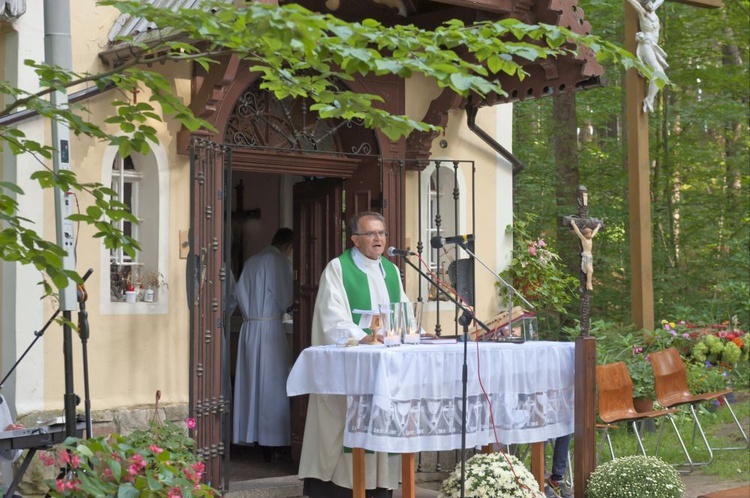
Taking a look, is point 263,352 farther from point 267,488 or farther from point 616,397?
point 616,397

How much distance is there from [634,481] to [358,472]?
187cm

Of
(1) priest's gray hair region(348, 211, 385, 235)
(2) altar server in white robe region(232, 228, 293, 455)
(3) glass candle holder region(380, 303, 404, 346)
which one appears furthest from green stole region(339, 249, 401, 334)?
(2) altar server in white robe region(232, 228, 293, 455)

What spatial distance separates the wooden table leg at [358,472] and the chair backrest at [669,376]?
3540mm

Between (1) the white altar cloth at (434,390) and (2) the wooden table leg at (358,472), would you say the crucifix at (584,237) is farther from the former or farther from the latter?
(2) the wooden table leg at (358,472)

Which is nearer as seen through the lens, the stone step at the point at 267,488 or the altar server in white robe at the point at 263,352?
the stone step at the point at 267,488

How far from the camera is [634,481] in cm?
775

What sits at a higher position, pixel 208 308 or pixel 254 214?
pixel 254 214

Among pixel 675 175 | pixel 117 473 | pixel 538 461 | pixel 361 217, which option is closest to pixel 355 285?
pixel 361 217

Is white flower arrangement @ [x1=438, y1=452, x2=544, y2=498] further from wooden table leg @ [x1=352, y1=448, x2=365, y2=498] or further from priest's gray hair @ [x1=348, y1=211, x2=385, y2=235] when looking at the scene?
priest's gray hair @ [x1=348, y1=211, x2=385, y2=235]

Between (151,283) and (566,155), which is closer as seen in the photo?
(151,283)

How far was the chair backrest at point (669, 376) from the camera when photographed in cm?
1004

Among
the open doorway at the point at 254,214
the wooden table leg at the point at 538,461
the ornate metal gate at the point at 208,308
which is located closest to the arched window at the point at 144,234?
the ornate metal gate at the point at 208,308

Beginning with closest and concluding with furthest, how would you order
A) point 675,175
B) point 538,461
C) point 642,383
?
1. point 538,461
2. point 642,383
3. point 675,175

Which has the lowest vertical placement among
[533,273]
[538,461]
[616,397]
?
[538,461]
